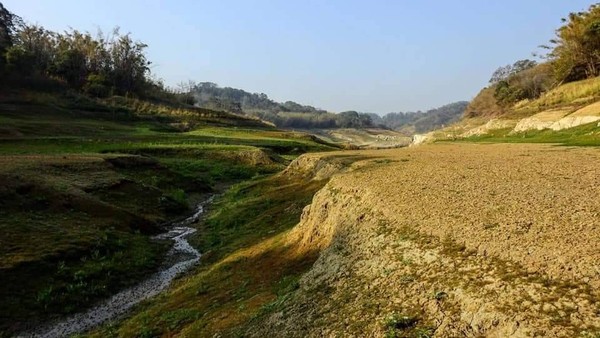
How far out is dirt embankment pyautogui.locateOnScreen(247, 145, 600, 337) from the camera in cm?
746

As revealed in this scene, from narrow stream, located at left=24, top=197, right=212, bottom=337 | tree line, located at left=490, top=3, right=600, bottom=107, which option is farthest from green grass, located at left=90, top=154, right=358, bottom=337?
tree line, located at left=490, top=3, right=600, bottom=107

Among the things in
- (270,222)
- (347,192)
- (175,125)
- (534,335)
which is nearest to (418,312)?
(534,335)

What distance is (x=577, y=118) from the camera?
35.6 meters

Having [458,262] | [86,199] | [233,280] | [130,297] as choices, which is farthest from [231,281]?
[86,199]

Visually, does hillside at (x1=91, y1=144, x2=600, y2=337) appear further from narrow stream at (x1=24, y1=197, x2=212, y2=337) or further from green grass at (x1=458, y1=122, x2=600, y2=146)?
green grass at (x1=458, y1=122, x2=600, y2=146)

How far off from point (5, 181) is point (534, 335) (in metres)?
25.8

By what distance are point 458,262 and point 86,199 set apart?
22.8m

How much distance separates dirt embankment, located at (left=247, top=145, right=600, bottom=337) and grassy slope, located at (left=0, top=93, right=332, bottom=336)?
954cm

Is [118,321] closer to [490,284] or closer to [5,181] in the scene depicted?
[490,284]

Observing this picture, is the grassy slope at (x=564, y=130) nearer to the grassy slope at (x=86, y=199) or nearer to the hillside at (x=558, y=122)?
the hillside at (x=558, y=122)

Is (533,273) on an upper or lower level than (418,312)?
upper

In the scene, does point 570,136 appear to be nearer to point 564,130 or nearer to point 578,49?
point 564,130

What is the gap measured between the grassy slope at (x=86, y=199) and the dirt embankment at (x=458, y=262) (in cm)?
954

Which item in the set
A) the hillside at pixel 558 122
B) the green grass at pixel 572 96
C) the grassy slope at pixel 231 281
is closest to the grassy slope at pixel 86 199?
the grassy slope at pixel 231 281
